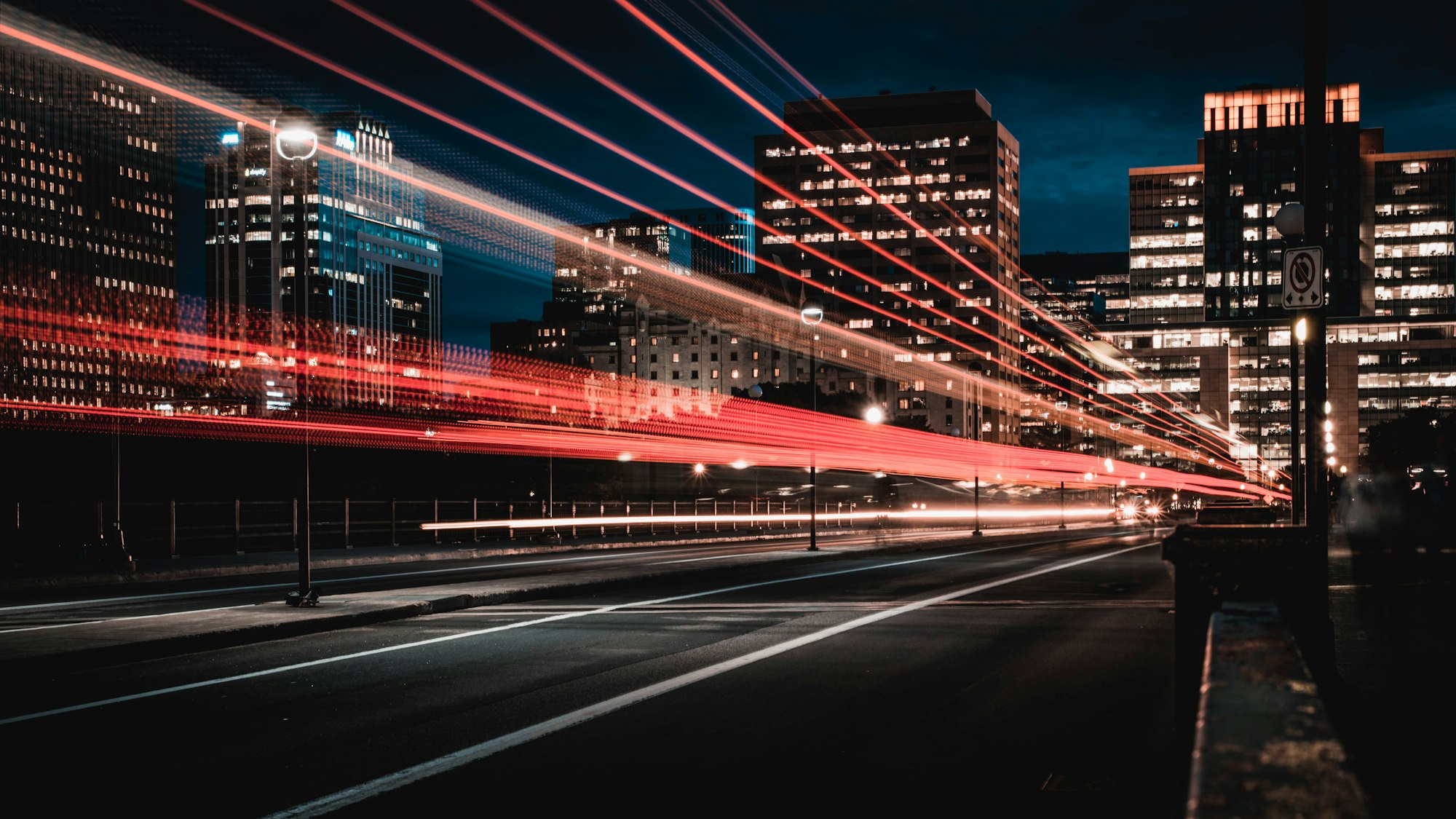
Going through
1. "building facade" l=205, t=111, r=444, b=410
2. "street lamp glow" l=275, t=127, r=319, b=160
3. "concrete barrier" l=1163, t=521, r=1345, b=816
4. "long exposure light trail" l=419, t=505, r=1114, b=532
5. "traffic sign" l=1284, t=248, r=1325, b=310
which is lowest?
"long exposure light trail" l=419, t=505, r=1114, b=532

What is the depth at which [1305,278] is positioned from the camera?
1410 centimetres

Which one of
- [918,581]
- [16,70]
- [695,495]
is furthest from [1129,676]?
[16,70]

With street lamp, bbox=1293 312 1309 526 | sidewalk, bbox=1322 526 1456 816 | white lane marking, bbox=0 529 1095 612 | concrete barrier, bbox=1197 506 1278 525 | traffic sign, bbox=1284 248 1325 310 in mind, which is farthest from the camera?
white lane marking, bbox=0 529 1095 612

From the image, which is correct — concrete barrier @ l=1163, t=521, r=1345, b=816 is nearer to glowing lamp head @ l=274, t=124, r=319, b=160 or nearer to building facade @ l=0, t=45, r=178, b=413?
glowing lamp head @ l=274, t=124, r=319, b=160

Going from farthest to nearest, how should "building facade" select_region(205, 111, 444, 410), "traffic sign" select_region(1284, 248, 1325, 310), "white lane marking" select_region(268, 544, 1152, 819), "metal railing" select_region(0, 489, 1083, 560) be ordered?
1. "metal railing" select_region(0, 489, 1083, 560)
2. "building facade" select_region(205, 111, 444, 410)
3. "traffic sign" select_region(1284, 248, 1325, 310)
4. "white lane marking" select_region(268, 544, 1152, 819)

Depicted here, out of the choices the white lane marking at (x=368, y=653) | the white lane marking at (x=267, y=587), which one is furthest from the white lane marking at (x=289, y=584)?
the white lane marking at (x=368, y=653)

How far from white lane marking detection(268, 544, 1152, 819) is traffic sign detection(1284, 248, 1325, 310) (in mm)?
6404

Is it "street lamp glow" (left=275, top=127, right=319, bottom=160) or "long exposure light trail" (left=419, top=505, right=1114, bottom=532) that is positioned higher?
"street lamp glow" (left=275, top=127, right=319, bottom=160)

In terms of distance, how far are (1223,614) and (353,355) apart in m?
188

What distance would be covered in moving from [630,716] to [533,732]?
2.81 feet

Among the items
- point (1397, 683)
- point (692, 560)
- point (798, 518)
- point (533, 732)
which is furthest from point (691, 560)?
point (798, 518)

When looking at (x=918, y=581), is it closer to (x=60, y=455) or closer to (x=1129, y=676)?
(x=1129, y=676)

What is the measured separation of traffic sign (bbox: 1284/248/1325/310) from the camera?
13812mm

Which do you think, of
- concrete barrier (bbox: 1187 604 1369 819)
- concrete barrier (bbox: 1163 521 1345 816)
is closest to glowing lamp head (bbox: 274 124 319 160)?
concrete barrier (bbox: 1163 521 1345 816)
